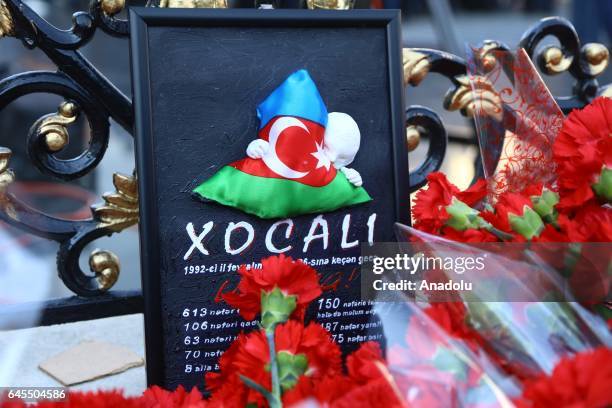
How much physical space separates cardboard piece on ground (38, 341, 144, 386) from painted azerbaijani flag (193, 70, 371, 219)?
1.17ft

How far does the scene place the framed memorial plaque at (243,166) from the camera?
0.96 m

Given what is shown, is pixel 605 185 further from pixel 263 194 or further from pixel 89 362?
pixel 89 362

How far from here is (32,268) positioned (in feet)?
10.6

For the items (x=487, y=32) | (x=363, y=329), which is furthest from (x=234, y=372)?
(x=487, y=32)

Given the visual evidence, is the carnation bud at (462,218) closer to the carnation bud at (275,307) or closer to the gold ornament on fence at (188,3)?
the carnation bud at (275,307)

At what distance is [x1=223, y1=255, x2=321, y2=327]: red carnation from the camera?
0.75 meters

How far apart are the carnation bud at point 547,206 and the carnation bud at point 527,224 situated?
3 cm

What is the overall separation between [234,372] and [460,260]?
232 millimetres

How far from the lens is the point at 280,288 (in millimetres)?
761

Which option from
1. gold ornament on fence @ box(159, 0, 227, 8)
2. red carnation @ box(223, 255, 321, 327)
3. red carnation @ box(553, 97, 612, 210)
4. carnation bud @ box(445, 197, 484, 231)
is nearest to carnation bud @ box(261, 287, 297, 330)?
red carnation @ box(223, 255, 321, 327)

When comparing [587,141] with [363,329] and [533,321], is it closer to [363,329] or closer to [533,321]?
[533,321]

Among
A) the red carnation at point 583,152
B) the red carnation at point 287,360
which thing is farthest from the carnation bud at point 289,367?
the red carnation at point 583,152

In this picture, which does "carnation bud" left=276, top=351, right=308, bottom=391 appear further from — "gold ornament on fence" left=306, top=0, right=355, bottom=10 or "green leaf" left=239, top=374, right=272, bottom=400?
"gold ornament on fence" left=306, top=0, right=355, bottom=10

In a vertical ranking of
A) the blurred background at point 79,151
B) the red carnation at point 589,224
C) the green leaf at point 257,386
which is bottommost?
the green leaf at point 257,386
